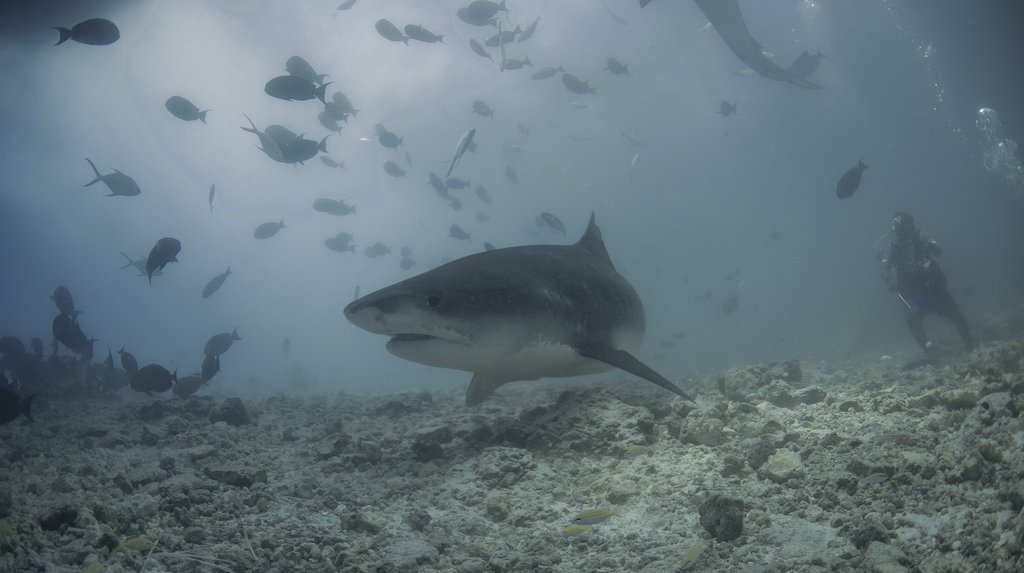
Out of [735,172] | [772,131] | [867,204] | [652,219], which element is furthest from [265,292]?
[867,204]

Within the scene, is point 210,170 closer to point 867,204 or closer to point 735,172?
point 735,172

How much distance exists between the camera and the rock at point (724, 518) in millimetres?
2326

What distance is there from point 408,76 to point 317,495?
34.2 metres

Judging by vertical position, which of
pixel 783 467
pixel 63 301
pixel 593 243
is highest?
pixel 593 243

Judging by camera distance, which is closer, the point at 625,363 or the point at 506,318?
the point at 506,318

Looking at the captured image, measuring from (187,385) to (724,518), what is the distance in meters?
8.58

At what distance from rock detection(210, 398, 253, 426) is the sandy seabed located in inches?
27.2

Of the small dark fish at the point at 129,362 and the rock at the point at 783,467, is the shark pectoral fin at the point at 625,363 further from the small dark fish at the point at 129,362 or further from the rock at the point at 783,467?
the small dark fish at the point at 129,362

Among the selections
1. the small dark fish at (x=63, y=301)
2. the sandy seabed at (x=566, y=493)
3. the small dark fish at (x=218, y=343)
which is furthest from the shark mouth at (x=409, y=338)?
the small dark fish at (x=63, y=301)

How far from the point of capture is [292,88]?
8.27 metres

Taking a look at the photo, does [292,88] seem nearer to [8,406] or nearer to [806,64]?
[8,406]

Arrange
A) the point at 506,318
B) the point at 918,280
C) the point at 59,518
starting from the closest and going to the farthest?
1. the point at 59,518
2. the point at 506,318
3. the point at 918,280

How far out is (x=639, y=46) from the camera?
3231 cm

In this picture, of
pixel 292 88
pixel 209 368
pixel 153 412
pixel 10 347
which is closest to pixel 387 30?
pixel 292 88
